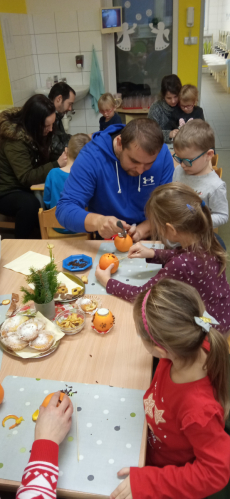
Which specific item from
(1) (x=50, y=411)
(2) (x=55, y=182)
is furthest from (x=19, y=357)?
(2) (x=55, y=182)

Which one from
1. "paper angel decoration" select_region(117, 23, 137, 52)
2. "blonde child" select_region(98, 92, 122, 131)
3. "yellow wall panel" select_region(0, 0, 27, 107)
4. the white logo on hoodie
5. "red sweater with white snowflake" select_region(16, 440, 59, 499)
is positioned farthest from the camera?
"paper angel decoration" select_region(117, 23, 137, 52)

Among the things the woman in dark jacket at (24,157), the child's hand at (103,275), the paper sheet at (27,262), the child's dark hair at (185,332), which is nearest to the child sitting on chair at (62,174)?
the woman in dark jacket at (24,157)

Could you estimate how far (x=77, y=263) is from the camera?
5.27 feet

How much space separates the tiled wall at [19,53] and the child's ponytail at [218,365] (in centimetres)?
439

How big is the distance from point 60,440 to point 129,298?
1.94ft

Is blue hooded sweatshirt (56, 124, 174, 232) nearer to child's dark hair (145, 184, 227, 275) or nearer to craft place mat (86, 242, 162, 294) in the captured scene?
craft place mat (86, 242, 162, 294)

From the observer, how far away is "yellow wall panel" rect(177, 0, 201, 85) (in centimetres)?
462

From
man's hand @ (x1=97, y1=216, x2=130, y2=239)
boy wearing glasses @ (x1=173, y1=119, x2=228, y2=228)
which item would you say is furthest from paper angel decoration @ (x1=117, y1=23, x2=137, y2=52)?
man's hand @ (x1=97, y1=216, x2=130, y2=239)

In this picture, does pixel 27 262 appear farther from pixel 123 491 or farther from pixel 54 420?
pixel 123 491

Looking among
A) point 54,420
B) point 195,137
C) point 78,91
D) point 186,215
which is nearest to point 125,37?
point 78,91

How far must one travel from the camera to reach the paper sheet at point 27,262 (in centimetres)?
160

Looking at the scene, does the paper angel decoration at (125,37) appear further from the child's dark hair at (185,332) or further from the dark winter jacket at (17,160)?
the child's dark hair at (185,332)

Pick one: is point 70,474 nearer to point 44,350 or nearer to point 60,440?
point 60,440

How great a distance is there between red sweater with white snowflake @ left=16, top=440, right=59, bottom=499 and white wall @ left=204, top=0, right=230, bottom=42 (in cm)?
1180
